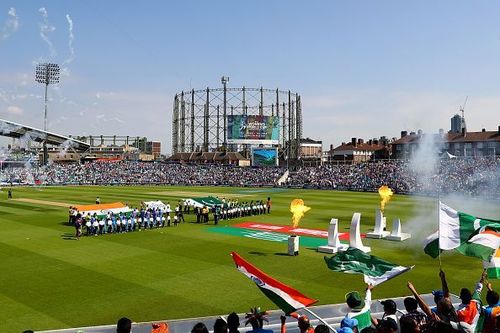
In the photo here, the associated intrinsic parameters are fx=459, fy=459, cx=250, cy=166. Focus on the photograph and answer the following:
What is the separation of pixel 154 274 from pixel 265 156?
75928 millimetres

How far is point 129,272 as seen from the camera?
1822 cm

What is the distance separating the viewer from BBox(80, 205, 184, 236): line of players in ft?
90.9

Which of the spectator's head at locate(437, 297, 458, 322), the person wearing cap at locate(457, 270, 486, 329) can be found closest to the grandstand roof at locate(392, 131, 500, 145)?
the person wearing cap at locate(457, 270, 486, 329)

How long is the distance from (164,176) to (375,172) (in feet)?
136

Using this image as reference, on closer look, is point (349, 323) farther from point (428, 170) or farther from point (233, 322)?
point (428, 170)

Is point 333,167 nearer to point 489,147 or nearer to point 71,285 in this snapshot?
point 489,147

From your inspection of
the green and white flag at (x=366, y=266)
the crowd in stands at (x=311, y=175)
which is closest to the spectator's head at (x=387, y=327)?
the green and white flag at (x=366, y=266)

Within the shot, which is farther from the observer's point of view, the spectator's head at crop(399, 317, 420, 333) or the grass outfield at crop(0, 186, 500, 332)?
the grass outfield at crop(0, 186, 500, 332)

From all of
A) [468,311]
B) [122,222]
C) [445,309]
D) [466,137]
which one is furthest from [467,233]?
[466,137]

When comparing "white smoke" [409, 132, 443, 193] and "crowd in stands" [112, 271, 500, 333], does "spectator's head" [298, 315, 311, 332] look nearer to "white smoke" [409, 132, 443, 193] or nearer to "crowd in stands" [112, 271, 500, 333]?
"crowd in stands" [112, 271, 500, 333]

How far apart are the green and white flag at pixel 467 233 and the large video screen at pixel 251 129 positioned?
82797mm

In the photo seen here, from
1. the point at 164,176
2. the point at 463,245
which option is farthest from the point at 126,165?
the point at 463,245

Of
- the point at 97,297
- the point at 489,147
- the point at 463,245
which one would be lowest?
the point at 97,297

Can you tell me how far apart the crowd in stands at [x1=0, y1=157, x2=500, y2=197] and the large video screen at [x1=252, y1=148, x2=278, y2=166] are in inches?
64.9
